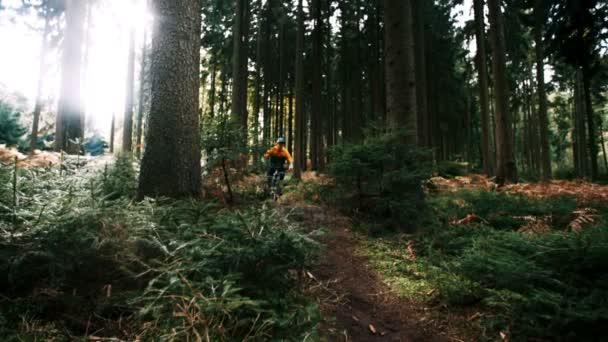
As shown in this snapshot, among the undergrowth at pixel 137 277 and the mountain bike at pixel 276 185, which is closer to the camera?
the undergrowth at pixel 137 277

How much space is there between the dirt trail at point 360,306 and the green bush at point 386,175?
1.34 meters

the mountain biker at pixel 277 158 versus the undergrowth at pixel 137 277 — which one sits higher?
the mountain biker at pixel 277 158

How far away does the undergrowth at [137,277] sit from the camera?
1.93 meters

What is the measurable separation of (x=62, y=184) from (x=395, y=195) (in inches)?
189

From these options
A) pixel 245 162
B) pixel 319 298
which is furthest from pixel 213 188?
pixel 319 298

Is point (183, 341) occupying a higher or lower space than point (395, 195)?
lower

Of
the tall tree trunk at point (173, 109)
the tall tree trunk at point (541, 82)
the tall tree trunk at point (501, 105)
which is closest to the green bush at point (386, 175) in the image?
the tall tree trunk at point (173, 109)

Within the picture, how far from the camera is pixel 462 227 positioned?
17.0ft

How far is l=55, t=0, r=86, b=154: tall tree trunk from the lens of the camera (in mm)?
8312

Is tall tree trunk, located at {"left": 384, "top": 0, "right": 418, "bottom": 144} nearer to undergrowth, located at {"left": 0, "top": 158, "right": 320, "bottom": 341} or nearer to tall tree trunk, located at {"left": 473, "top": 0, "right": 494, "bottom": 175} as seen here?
undergrowth, located at {"left": 0, "top": 158, "right": 320, "bottom": 341}

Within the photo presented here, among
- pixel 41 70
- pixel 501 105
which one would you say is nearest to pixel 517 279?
pixel 501 105

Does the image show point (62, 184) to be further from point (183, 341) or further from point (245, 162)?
point (245, 162)

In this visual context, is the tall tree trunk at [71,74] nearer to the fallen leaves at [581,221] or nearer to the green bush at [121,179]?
the green bush at [121,179]

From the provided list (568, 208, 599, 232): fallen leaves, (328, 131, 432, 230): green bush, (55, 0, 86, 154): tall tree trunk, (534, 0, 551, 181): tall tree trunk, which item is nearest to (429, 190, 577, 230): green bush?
(568, 208, 599, 232): fallen leaves
